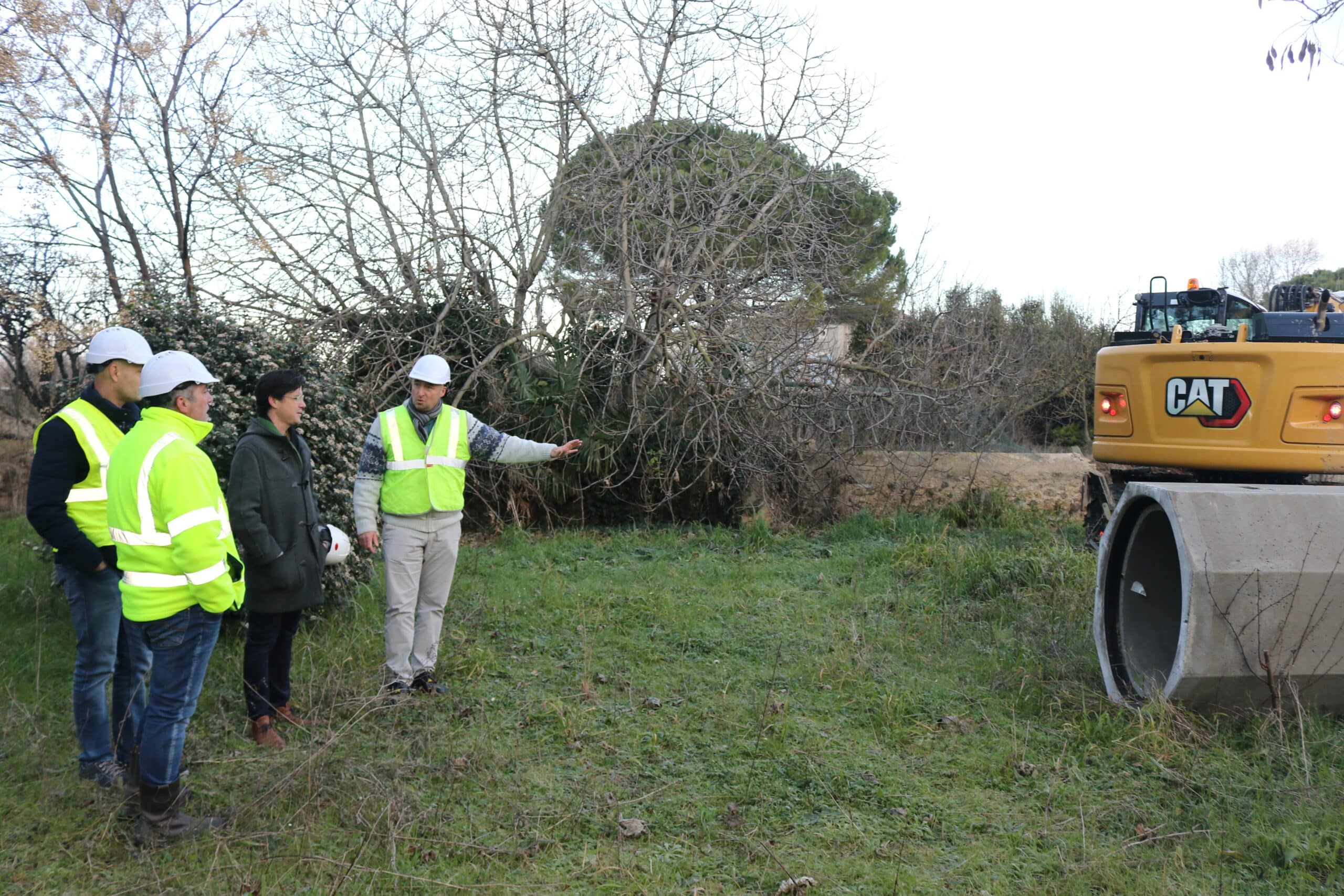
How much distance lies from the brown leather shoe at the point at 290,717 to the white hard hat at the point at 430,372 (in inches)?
69.6

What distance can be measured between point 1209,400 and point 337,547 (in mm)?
5869

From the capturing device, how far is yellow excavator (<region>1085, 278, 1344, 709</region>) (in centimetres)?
466

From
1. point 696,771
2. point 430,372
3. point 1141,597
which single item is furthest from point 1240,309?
point 430,372

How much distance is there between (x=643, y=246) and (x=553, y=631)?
16.4 ft

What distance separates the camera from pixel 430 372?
549 cm

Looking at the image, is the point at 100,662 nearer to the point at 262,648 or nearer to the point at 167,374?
the point at 262,648

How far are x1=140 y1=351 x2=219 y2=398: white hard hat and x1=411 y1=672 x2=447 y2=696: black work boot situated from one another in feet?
7.54

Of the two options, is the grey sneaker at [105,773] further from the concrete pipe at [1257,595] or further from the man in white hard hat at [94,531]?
the concrete pipe at [1257,595]

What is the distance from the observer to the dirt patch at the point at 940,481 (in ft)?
38.9

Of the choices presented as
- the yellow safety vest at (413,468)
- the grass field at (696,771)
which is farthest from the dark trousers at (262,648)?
the yellow safety vest at (413,468)

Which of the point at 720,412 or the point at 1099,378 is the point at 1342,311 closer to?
the point at 1099,378

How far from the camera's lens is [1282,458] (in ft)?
22.6

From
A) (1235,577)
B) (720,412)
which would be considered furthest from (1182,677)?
(720,412)

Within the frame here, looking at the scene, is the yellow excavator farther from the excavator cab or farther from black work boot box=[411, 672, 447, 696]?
black work boot box=[411, 672, 447, 696]
